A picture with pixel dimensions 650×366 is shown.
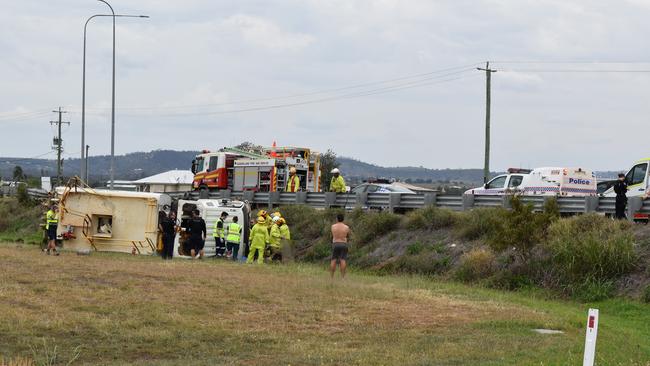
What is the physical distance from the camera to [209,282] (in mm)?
21797

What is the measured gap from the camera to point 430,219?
33.2 m

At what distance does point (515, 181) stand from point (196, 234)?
11.8 metres

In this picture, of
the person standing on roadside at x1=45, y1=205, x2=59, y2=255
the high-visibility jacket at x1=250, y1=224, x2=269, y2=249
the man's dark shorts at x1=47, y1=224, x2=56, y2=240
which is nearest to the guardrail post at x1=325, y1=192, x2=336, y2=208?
the high-visibility jacket at x1=250, y1=224, x2=269, y2=249

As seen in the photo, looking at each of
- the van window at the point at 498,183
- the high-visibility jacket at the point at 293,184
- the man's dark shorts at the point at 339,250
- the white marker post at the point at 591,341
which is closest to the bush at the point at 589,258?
the man's dark shorts at the point at 339,250

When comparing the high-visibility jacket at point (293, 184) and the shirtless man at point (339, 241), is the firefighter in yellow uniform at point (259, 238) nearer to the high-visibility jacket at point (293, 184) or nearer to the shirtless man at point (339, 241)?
the shirtless man at point (339, 241)

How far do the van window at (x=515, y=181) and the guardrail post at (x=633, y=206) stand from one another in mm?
7249

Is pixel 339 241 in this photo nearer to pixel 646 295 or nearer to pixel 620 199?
pixel 646 295

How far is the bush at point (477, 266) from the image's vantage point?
27344mm

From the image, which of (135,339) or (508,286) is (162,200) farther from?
(135,339)

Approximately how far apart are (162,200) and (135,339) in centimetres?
2076

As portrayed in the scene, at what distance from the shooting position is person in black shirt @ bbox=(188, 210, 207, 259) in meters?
31.8

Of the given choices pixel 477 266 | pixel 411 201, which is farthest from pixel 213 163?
pixel 477 266

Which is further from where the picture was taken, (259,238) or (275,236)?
(275,236)

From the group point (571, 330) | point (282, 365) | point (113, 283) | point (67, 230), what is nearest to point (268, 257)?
point (67, 230)
